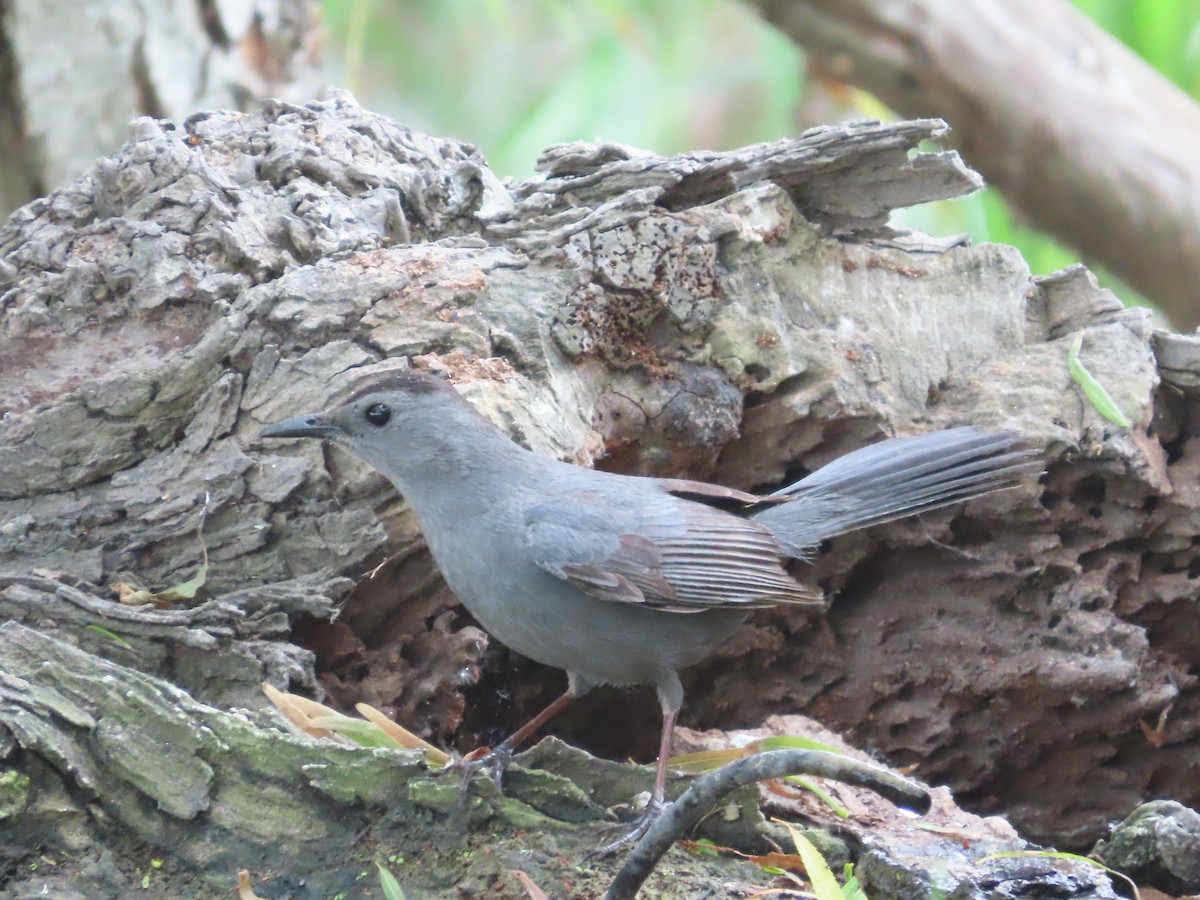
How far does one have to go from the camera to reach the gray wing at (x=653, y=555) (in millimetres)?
3227

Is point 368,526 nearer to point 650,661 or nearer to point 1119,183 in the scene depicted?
point 650,661

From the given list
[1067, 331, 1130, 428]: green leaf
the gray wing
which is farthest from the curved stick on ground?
[1067, 331, 1130, 428]: green leaf

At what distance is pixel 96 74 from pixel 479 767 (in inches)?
194

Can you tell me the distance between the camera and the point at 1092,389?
3756 millimetres

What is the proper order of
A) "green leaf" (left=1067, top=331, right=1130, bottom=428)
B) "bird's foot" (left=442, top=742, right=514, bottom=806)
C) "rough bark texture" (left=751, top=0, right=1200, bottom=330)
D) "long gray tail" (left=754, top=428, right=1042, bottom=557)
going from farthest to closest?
"rough bark texture" (left=751, top=0, right=1200, bottom=330), "green leaf" (left=1067, top=331, right=1130, bottom=428), "long gray tail" (left=754, top=428, right=1042, bottom=557), "bird's foot" (left=442, top=742, right=514, bottom=806)

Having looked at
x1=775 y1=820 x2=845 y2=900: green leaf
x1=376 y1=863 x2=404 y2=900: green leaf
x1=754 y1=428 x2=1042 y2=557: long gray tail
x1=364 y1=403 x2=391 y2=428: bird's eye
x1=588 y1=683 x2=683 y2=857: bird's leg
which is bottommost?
x1=588 y1=683 x2=683 y2=857: bird's leg

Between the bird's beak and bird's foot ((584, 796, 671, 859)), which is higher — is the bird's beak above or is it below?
above

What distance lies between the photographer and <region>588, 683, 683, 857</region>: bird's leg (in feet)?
9.21

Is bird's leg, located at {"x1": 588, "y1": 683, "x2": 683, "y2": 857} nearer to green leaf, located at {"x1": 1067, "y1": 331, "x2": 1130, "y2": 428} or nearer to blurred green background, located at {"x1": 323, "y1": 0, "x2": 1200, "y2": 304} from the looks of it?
green leaf, located at {"x1": 1067, "y1": 331, "x2": 1130, "y2": 428}

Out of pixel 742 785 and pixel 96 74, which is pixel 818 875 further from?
pixel 96 74

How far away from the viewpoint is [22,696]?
8.96ft

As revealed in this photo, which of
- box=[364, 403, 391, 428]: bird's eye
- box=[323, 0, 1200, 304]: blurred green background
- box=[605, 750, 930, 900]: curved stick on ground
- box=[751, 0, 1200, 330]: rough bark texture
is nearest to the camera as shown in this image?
box=[605, 750, 930, 900]: curved stick on ground

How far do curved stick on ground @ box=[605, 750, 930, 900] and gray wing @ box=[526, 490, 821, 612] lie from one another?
41.2 inches

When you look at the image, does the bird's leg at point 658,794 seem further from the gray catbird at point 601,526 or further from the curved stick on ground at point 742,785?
the curved stick on ground at point 742,785
